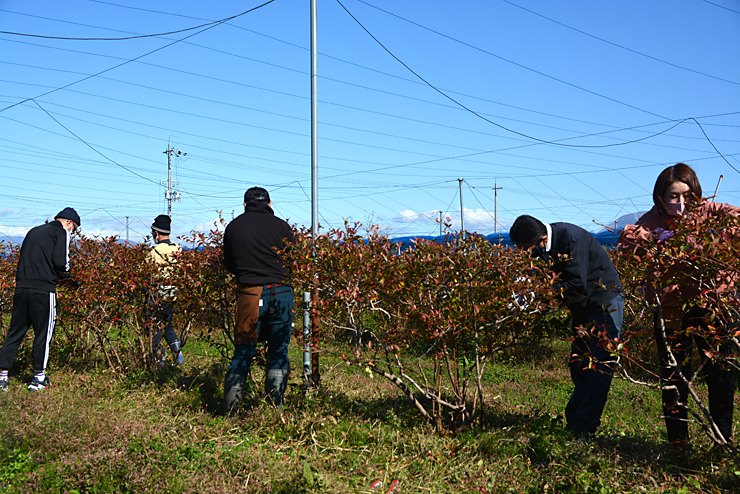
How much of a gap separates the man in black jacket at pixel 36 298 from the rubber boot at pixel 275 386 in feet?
8.29

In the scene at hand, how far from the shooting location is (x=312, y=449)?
370 cm

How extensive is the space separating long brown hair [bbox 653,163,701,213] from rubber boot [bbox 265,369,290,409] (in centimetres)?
312

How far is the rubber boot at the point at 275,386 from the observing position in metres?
4.34

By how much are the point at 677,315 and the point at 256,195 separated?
3.25 m

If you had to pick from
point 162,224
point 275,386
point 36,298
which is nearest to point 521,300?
point 275,386

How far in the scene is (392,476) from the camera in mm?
3332

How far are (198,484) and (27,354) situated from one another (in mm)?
4652

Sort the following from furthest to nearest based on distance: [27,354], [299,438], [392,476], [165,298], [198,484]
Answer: [27,354], [165,298], [299,438], [392,476], [198,484]

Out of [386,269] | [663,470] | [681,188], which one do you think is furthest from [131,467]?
[681,188]

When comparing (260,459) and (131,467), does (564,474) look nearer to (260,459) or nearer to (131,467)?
(260,459)

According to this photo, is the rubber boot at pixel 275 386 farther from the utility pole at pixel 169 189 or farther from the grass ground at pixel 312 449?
the utility pole at pixel 169 189

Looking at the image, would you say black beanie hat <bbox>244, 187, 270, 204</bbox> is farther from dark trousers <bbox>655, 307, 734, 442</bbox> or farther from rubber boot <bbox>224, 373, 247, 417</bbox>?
dark trousers <bbox>655, 307, 734, 442</bbox>

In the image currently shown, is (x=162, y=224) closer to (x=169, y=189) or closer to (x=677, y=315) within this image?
(x=677, y=315)

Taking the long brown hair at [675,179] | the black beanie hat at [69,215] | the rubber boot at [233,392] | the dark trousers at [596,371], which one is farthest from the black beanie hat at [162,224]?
the long brown hair at [675,179]
